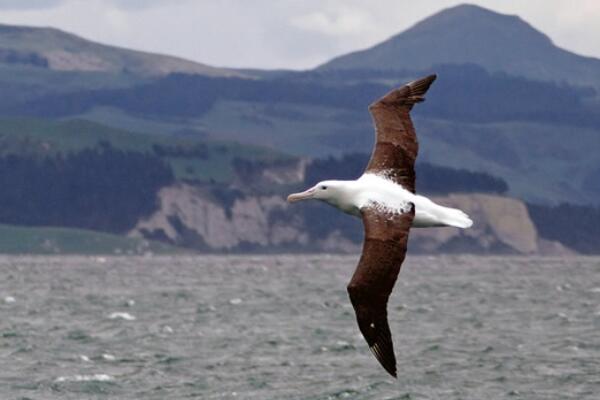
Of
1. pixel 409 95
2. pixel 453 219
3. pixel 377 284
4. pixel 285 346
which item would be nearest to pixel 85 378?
pixel 285 346

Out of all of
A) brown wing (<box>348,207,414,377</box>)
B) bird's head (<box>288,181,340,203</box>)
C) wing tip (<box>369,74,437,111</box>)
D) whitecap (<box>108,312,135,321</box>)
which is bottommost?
whitecap (<box>108,312,135,321</box>)

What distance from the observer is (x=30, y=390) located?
35.4 meters

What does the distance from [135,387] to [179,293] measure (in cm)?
4894

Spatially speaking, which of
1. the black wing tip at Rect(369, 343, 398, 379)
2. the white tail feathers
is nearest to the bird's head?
the white tail feathers

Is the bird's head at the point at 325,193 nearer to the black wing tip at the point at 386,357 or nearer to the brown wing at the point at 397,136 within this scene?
the brown wing at the point at 397,136

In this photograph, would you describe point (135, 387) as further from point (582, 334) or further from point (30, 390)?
point (582, 334)

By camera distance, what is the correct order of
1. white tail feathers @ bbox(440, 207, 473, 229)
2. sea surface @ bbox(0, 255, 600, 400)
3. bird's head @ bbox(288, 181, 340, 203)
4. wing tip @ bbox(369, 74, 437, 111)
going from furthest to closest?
sea surface @ bbox(0, 255, 600, 400) → wing tip @ bbox(369, 74, 437, 111) → bird's head @ bbox(288, 181, 340, 203) → white tail feathers @ bbox(440, 207, 473, 229)

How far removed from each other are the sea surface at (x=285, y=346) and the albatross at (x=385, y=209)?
502 inches

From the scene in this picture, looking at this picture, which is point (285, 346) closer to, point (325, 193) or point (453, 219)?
point (325, 193)

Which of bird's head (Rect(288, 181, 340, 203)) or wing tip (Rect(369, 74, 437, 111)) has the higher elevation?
wing tip (Rect(369, 74, 437, 111))

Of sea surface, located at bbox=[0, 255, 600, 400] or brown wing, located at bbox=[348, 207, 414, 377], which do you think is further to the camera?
sea surface, located at bbox=[0, 255, 600, 400]

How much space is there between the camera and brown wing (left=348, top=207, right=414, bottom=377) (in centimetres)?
1866

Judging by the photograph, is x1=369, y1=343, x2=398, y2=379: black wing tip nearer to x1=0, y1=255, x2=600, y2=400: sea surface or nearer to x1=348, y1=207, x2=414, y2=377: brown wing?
x1=348, y1=207, x2=414, y2=377: brown wing

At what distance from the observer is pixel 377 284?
1886cm
